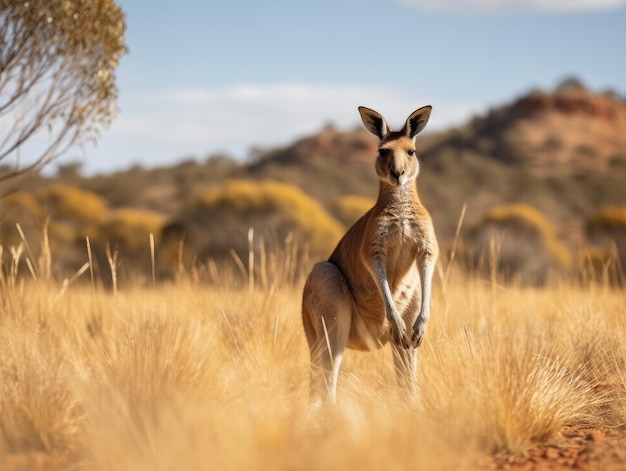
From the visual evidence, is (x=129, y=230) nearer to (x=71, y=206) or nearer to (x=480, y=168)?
(x=71, y=206)

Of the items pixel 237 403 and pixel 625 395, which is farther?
pixel 625 395

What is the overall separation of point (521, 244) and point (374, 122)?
15327mm

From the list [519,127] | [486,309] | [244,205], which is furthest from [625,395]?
[519,127]

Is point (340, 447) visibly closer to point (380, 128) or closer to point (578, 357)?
point (380, 128)

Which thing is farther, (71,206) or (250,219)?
(71,206)

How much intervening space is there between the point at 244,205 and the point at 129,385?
47.0 feet

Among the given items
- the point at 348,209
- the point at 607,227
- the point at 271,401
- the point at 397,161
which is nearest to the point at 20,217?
the point at 348,209

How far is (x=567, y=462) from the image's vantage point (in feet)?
12.0

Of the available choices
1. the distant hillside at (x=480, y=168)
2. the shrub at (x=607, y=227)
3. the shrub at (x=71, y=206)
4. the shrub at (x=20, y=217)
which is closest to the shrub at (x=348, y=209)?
the distant hillside at (x=480, y=168)

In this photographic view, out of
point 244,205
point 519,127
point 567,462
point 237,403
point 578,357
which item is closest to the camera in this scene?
point 567,462

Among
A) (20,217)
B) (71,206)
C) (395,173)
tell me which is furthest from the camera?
(71,206)

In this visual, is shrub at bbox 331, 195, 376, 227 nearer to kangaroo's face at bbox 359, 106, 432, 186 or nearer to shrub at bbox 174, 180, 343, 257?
shrub at bbox 174, 180, 343, 257

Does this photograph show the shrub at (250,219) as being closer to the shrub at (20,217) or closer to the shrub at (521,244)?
the shrub at (20,217)

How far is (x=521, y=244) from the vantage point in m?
19.5
